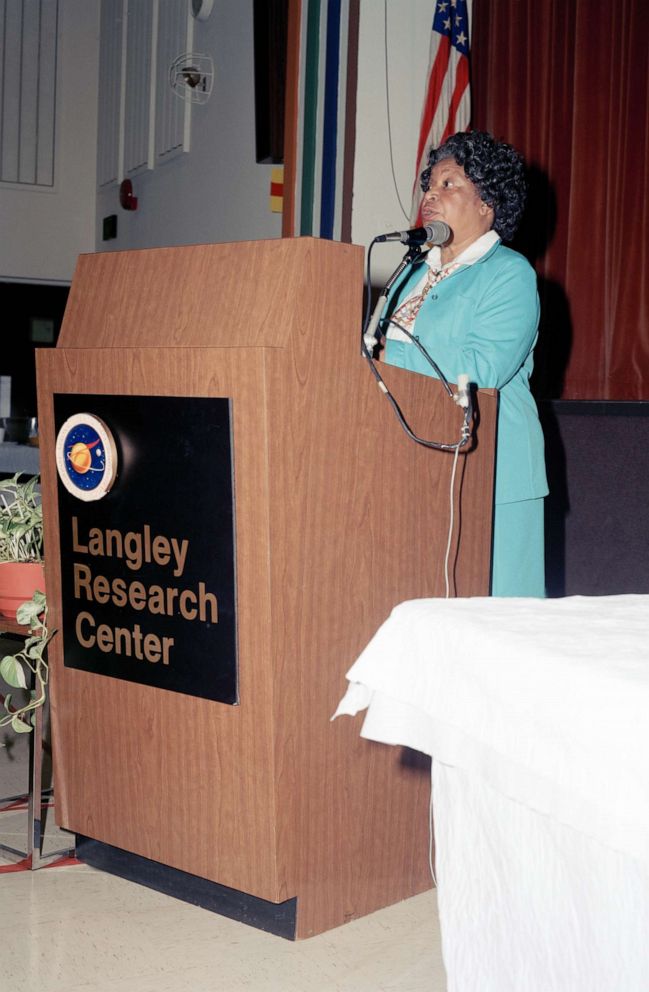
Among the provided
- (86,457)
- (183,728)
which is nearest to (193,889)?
(183,728)

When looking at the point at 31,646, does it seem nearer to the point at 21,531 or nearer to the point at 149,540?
the point at 21,531

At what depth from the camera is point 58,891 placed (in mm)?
2084

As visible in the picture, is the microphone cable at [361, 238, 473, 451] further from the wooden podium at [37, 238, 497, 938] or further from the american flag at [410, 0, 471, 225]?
the american flag at [410, 0, 471, 225]

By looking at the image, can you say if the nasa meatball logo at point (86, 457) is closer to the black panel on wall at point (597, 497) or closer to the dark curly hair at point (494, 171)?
the dark curly hair at point (494, 171)

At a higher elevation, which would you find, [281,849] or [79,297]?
[79,297]

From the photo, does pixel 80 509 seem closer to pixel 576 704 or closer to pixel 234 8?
pixel 576 704

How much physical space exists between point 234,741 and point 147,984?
1.25 ft

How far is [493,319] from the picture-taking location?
212cm

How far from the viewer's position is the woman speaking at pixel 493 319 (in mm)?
2123

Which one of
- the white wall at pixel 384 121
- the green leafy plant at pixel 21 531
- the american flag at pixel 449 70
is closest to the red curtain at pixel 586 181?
the american flag at pixel 449 70

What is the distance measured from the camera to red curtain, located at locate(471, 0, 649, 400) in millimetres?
3326

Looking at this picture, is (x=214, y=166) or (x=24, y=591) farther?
(x=214, y=166)

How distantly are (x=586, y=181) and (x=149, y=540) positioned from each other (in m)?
2.18

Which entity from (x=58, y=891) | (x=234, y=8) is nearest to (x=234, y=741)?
(x=58, y=891)
